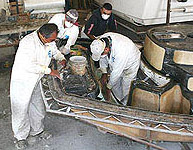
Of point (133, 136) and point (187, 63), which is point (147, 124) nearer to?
point (133, 136)

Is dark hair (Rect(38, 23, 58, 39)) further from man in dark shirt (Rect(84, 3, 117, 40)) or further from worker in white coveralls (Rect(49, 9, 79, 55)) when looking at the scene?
man in dark shirt (Rect(84, 3, 117, 40))

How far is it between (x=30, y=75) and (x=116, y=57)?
105 cm

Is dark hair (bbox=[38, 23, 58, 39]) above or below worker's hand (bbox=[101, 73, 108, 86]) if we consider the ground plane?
above

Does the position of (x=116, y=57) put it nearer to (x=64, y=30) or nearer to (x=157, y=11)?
(x=64, y=30)

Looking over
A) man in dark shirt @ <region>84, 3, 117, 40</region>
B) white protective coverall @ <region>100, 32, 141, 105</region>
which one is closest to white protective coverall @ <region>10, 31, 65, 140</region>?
white protective coverall @ <region>100, 32, 141, 105</region>

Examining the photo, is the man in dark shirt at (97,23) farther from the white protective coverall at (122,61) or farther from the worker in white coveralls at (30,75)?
the worker in white coveralls at (30,75)

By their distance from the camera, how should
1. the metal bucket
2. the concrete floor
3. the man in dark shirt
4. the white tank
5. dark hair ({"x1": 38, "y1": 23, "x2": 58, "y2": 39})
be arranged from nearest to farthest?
dark hair ({"x1": 38, "y1": 23, "x2": 58, "y2": 39}), the metal bucket, the concrete floor, the man in dark shirt, the white tank

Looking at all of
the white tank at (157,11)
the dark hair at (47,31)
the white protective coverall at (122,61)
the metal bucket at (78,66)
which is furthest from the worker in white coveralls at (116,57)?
the white tank at (157,11)

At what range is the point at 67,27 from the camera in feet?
12.0

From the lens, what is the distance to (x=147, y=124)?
96.9 inches

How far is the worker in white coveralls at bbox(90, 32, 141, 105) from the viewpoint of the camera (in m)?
3.11

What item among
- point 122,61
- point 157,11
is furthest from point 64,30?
point 157,11

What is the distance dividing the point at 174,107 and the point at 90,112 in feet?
3.45

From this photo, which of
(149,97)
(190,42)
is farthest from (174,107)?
(190,42)
